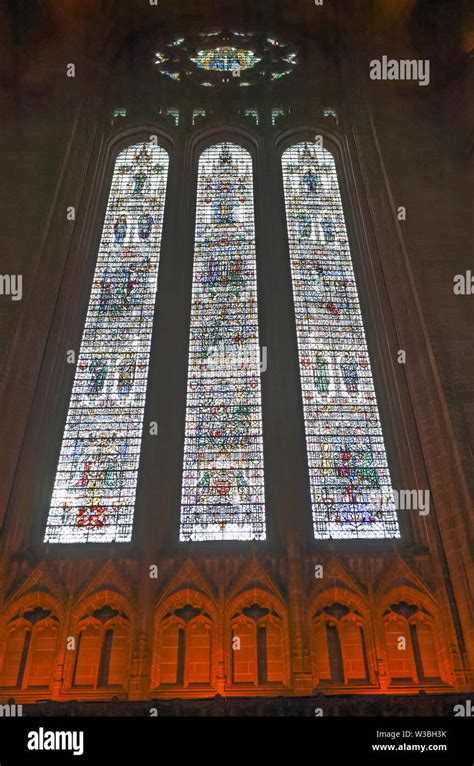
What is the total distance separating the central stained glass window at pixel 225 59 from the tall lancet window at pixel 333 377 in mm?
4228

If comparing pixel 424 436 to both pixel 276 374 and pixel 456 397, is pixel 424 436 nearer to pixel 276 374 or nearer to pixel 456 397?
pixel 456 397

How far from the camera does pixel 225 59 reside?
57.1 feet

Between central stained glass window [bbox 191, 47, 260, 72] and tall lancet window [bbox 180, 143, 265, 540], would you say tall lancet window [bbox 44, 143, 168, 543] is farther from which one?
central stained glass window [bbox 191, 47, 260, 72]

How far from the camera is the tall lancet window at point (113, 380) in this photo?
9398 mm

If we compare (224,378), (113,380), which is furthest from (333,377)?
(113,380)

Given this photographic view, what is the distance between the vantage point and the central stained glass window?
17172 millimetres

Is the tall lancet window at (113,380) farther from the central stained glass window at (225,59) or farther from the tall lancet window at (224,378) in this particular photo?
the central stained glass window at (225,59)

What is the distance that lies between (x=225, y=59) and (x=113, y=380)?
32.1 feet

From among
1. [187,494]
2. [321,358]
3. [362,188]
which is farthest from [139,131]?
[187,494]

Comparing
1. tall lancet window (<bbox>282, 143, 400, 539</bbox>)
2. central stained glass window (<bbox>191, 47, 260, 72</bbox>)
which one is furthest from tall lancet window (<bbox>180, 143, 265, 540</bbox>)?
central stained glass window (<bbox>191, 47, 260, 72</bbox>)

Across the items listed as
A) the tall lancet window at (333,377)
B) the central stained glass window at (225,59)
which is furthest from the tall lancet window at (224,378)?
the central stained glass window at (225,59)

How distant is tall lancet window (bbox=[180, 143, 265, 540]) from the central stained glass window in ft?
13.2

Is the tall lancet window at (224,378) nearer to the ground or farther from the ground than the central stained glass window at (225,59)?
nearer to the ground

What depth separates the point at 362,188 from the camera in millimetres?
13703
